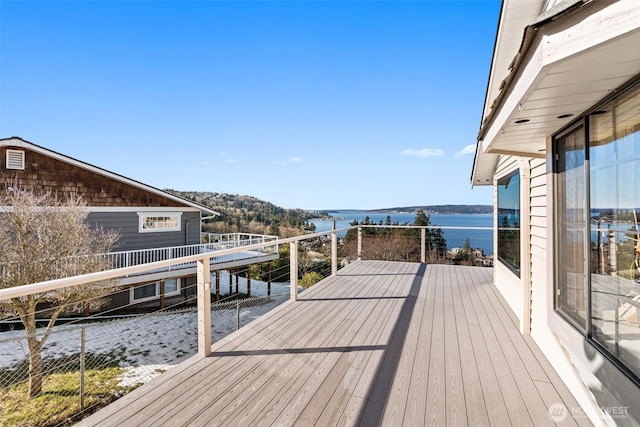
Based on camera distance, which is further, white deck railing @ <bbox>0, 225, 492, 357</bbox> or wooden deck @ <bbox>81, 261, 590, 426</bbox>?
wooden deck @ <bbox>81, 261, 590, 426</bbox>

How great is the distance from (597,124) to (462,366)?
2.04 meters

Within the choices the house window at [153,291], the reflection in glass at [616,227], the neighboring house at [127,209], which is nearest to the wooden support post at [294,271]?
the reflection in glass at [616,227]

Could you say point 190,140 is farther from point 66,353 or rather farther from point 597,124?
point 597,124

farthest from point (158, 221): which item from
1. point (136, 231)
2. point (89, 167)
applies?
point (89, 167)

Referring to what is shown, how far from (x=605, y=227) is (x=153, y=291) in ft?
40.9

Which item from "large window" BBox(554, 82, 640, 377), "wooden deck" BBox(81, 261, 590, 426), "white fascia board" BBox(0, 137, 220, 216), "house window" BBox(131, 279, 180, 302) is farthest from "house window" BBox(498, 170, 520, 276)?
"house window" BBox(131, 279, 180, 302)

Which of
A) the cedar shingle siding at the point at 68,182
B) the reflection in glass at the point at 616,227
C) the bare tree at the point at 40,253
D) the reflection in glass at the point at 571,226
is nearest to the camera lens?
the reflection in glass at the point at 616,227

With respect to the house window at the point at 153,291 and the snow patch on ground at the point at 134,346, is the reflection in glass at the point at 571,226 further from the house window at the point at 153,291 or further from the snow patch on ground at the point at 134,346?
the house window at the point at 153,291

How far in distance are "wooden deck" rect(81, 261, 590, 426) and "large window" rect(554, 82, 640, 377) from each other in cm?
72

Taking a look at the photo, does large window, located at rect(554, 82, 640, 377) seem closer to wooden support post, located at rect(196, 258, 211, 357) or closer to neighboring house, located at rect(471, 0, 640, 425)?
neighboring house, located at rect(471, 0, 640, 425)

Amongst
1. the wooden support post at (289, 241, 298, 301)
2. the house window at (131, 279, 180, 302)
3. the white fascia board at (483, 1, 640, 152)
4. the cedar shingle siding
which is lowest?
the house window at (131, 279, 180, 302)

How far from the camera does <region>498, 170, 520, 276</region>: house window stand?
12.9ft

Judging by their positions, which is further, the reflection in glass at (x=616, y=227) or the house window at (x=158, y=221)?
the house window at (x=158, y=221)

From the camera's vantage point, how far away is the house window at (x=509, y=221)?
3945 mm
